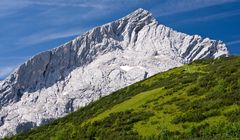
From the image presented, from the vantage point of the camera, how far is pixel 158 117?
1690 inches

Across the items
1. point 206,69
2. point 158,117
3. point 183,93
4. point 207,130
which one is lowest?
point 207,130

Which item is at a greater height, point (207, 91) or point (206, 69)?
point (206, 69)

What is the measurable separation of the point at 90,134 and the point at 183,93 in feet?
35.2

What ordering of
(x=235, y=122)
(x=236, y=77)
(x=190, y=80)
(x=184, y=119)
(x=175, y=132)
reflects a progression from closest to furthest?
(x=235, y=122)
(x=175, y=132)
(x=184, y=119)
(x=236, y=77)
(x=190, y=80)

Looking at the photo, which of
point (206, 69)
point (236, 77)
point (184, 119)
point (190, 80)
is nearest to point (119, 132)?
point (184, 119)

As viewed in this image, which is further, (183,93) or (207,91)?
(183,93)

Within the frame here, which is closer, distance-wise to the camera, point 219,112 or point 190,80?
point 219,112

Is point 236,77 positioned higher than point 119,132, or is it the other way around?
point 236,77

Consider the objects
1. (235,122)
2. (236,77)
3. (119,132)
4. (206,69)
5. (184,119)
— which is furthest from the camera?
(206,69)

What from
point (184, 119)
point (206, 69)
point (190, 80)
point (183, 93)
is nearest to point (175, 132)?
point (184, 119)

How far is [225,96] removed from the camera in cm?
3969

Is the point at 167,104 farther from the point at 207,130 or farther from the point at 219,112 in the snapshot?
the point at 207,130

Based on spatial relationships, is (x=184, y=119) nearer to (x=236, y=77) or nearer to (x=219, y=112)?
(x=219, y=112)

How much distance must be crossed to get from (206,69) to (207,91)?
21215 mm
